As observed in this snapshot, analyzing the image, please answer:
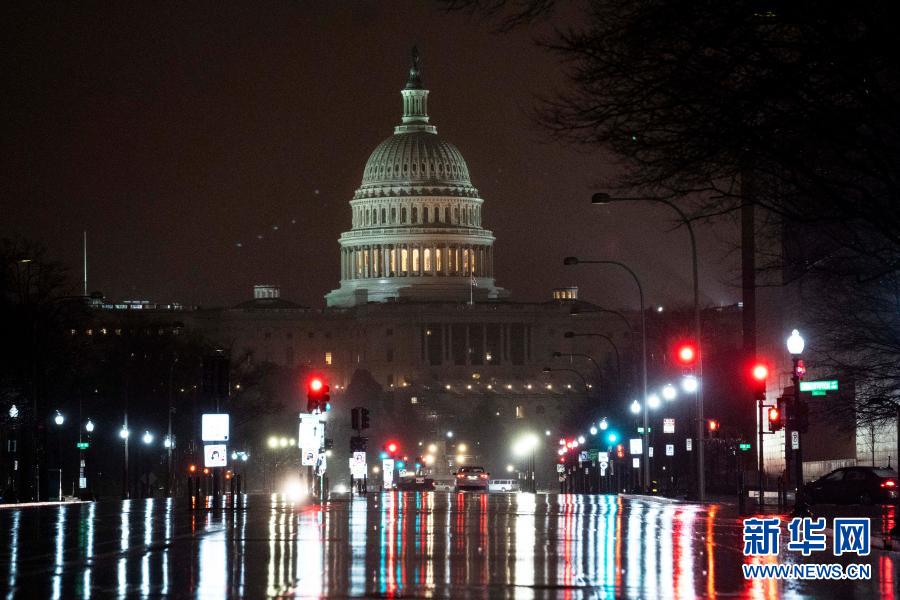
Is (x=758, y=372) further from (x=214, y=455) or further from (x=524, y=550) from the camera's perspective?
(x=524, y=550)

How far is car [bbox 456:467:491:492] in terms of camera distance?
10150 centimetres

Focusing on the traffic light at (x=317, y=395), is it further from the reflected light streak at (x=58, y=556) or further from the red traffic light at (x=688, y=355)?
the reflected light streak at (x=58, y=556)

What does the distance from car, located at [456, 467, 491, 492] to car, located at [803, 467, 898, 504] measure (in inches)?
1690

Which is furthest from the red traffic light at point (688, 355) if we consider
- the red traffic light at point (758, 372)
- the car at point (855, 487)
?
the red traffic light at point (758, 372)

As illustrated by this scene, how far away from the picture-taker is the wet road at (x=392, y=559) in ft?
71.1

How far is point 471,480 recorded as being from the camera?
102m

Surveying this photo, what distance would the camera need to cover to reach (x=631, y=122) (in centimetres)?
2361

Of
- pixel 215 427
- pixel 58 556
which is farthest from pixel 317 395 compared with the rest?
pixel 58 556

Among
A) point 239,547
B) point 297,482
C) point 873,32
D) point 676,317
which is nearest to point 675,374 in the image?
point 676,317

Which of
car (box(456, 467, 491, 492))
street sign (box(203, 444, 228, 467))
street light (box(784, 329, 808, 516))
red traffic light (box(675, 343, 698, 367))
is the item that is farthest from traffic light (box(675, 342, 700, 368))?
car (box(456, 467, 491, 492))

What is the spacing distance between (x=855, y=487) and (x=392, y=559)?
112 feet

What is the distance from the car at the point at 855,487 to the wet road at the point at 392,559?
1556cm

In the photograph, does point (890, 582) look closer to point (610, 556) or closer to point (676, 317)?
point (610, 556)

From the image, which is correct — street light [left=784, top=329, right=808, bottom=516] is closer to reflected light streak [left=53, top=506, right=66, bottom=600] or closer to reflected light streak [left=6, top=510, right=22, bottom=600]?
reflected light streak [left=53, top=506, right=66, bottom=600]
